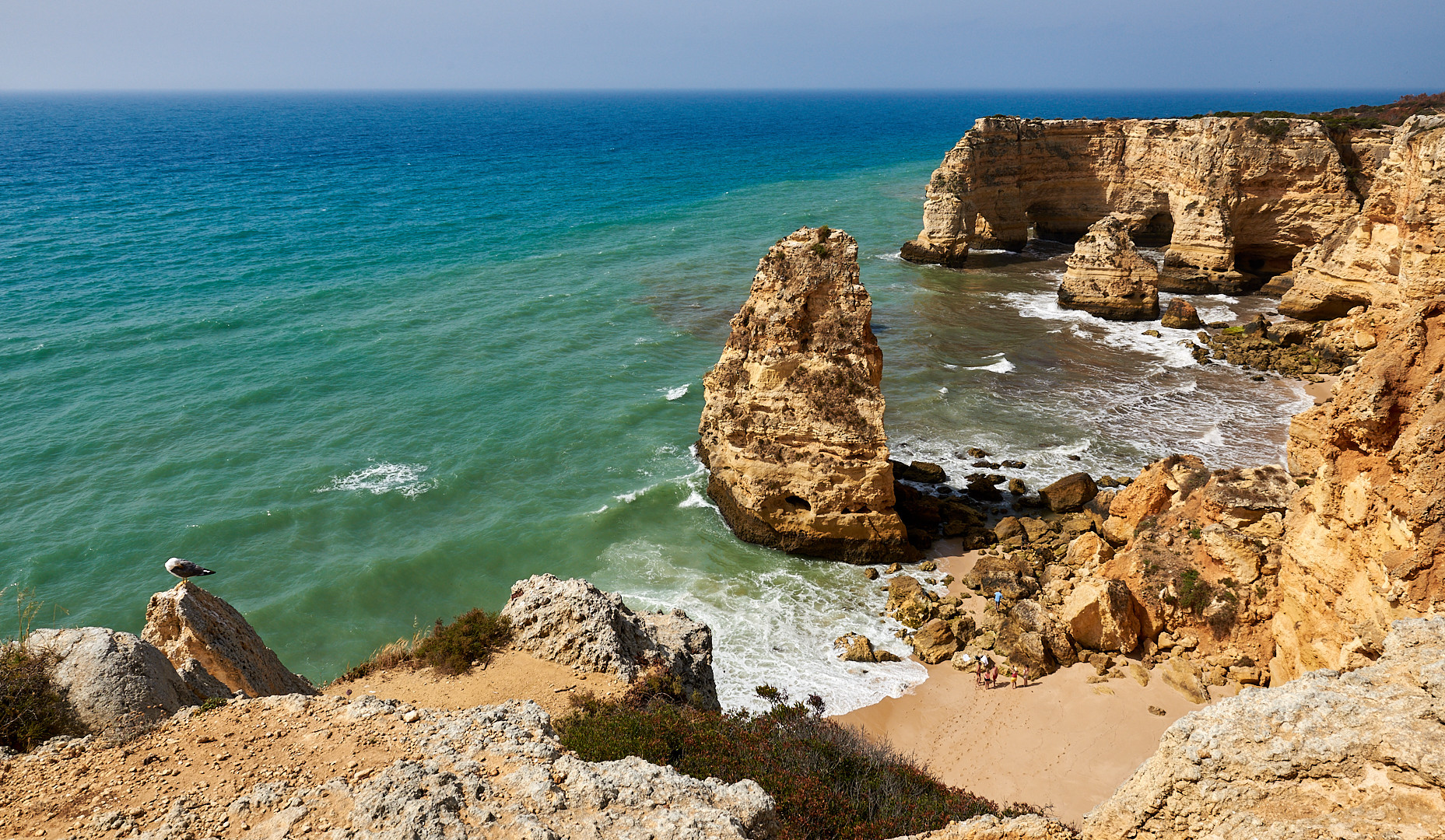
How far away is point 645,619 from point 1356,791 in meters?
9.45

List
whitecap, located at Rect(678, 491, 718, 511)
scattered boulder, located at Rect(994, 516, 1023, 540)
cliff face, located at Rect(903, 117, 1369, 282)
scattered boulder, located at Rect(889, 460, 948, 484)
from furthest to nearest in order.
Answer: cliff face, located at Rect(903, 117, 1369, 282) → scattered boulder, located at Rect(889, 460, 948, 484) → whitecap, located at Rect(678, 491, 718, 511) → scattered boulder, located at Rect(994, 516, 1023, 540)

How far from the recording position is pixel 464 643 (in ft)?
38.8

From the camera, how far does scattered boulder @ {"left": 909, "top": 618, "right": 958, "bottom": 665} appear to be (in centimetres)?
1867

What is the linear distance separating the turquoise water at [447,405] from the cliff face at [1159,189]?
426cm

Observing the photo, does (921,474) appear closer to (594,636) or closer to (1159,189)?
(594,636)

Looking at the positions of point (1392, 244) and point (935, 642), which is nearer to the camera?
point (935, 642)

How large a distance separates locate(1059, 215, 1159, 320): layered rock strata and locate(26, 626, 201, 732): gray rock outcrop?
4374 centimetres

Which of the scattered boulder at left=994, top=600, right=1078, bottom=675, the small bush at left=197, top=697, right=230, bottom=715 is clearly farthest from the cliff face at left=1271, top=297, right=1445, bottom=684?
the small bush at left=197, top=697, right=230, bottom=715

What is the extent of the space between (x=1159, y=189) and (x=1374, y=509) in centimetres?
4647

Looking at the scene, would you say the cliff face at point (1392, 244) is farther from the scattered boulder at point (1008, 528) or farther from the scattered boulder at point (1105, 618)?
the scattered boulder at point (1105, 618)

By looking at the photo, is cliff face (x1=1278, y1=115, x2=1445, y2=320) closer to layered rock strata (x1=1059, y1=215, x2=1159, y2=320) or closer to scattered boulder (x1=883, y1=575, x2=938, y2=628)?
layered rock strata (x1=1059, y1=215, x2=1159, y2=320)

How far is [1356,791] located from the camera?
5.83m

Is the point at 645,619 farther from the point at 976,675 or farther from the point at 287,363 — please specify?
the point at 287,363

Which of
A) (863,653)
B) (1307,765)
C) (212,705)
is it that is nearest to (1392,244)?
(863,653)
